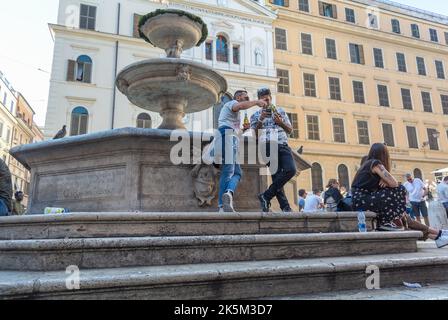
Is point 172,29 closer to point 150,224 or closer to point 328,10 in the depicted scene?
point 150,224

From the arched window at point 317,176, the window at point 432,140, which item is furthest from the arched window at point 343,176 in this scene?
the window at point 432,140

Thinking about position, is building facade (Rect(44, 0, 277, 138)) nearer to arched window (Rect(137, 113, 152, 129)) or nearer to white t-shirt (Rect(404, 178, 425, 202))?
arched window (Rect(137, 113, 152, 129))

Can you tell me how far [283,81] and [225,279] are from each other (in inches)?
1001

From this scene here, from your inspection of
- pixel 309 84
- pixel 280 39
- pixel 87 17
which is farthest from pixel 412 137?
pixel 87 17

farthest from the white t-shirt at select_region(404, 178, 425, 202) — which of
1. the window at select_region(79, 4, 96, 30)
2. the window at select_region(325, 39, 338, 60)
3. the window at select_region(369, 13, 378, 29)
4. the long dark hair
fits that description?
the window at select_region(369, 13, 378, 29)

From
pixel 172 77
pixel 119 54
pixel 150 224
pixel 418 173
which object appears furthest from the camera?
pixel 418 173

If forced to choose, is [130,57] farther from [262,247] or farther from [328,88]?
[262,247]

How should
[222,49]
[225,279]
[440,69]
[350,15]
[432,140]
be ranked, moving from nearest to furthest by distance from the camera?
[225,279]
[222,49]
[432,140]
[350,15]
[440,69]

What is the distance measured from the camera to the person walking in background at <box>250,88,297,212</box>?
487 cm

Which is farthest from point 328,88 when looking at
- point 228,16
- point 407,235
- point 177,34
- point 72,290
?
point 72,290

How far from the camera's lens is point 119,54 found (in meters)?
23.0

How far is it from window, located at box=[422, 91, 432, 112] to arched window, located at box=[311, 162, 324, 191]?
12854 mm

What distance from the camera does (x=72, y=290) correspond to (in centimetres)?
239

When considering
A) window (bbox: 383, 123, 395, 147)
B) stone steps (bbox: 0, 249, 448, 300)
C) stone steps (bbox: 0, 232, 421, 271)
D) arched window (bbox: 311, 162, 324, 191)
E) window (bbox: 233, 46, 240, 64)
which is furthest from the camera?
window (bbox: 383, 123, 395, 147)
